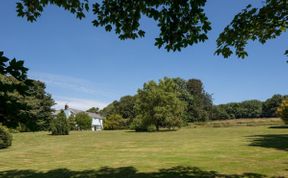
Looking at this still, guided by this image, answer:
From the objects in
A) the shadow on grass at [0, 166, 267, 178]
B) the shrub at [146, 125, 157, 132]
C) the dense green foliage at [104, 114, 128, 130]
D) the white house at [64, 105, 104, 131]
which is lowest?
the shadow on grass at [0, 166, 267, 178]

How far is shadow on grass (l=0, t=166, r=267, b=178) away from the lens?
38.2 feet

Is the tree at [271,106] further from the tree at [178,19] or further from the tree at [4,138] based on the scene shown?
the tree at [178,19]

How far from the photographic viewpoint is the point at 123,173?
40.6 ft

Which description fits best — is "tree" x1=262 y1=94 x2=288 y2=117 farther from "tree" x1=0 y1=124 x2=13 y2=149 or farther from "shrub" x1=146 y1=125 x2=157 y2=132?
"tree" x1=0 y1=124 x2=13 y2=149

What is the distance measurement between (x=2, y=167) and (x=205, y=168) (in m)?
9.21

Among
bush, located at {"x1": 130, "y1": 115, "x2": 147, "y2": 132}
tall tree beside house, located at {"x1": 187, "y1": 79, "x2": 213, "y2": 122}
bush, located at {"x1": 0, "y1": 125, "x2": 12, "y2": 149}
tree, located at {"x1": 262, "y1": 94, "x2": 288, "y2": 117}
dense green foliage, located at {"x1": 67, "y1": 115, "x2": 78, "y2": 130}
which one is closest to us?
bush, located at {"x1": 0, "y1": 125, "x2": 12, "y2": 149}

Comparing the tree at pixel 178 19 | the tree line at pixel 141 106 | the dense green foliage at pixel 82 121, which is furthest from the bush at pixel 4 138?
the dense green foliage at pixel 82 121

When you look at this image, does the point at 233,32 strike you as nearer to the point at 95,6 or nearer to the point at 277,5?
Result: the point at 277,5

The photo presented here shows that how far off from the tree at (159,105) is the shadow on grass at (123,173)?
4232cm

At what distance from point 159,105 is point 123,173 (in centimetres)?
4552

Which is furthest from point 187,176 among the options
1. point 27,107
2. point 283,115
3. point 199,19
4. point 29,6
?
point 283,115

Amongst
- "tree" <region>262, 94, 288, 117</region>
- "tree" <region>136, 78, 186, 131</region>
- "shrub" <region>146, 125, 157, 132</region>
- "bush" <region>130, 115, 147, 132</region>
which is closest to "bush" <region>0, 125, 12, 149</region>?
"tree" <region>136, 78, 186, 131</region>

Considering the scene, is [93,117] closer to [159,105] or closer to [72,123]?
[72,123]

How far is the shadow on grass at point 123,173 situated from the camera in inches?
459
